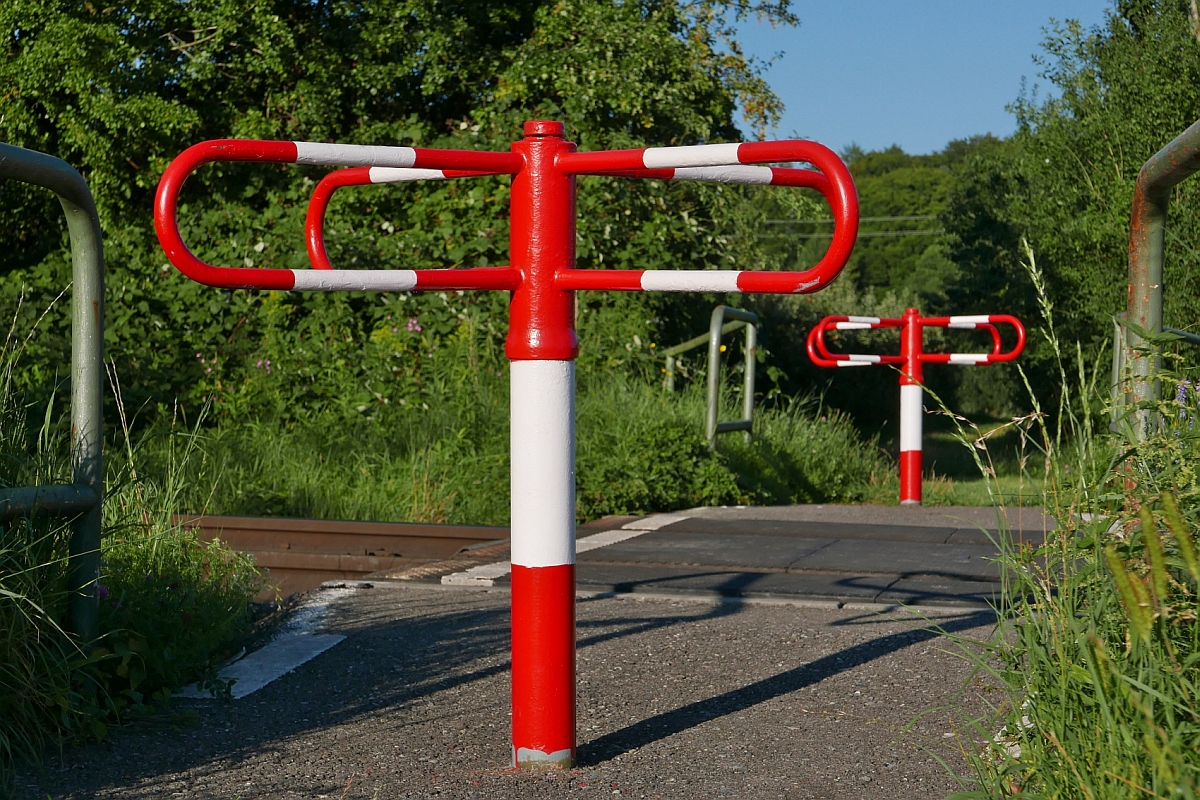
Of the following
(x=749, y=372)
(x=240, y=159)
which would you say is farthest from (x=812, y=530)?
(x=240, y=159)

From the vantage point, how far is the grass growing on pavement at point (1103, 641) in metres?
1.92

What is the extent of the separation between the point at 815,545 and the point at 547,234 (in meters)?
3.93

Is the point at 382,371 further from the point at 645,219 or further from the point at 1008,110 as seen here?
the point at 1008,110

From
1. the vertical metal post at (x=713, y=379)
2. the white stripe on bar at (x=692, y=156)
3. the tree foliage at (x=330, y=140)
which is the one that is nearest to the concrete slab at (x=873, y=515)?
the vertical metal post at (x=713, y=379)

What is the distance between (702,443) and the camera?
29.7 ft

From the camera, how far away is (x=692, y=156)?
8.63 feet

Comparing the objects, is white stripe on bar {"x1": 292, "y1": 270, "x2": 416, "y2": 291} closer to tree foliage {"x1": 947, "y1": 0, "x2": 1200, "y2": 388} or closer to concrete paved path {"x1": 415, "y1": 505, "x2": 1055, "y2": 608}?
concrete paved path {"x1": 415, "y1": 505, "x2": 1055, "y2": 608}

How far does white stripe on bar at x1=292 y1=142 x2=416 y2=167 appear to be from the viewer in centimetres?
268

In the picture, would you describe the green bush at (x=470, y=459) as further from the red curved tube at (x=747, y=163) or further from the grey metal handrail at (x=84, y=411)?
the red curved tube at (x=747, y=163)

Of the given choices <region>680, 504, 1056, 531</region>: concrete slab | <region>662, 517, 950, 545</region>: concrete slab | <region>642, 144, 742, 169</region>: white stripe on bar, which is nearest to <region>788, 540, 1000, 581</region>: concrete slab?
<region>662, 517, 950, 545</region>: concrete slab

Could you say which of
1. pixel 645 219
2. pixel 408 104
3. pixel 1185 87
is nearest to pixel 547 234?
pixel 645 219

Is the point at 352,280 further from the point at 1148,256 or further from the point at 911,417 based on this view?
the point at 911,417

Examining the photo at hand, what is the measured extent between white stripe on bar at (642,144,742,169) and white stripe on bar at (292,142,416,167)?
54 centimetres

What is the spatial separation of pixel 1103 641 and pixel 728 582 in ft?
10.9
